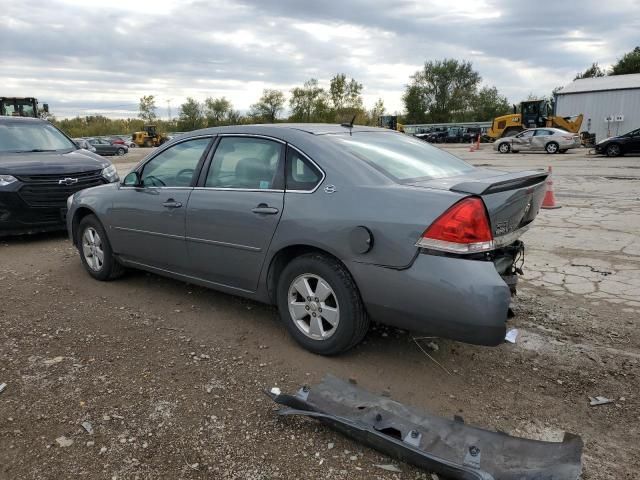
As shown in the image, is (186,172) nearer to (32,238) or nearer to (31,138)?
(32,238)

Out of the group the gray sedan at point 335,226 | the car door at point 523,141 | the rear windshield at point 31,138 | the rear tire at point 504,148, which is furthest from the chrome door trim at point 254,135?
the rear tire at point 504,148

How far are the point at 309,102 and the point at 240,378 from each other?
240 feet

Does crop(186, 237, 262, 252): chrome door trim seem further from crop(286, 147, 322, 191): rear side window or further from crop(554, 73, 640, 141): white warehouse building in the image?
crop(554, 73, 640, 141): white warehouse building

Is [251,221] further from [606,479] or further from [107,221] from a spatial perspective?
[606,479]

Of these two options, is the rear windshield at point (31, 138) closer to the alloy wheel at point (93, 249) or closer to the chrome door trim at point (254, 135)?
the alloy wheel at point (93, 249)

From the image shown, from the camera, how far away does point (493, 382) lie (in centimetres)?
325

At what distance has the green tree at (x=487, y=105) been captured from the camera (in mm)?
67812

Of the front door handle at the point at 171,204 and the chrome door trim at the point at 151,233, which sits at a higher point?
the front door handle at the point at 171,204

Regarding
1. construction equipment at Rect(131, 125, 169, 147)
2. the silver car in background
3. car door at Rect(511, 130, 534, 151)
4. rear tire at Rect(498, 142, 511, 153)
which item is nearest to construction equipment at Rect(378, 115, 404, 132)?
rear tire at Rect(498, 142, 511, 153)

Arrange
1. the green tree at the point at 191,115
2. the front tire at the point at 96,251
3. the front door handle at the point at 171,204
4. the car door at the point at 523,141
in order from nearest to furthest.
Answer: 1. the front door handle at the point at 171,204
2. the front tire at the point at 96,251
3. the car door at the point at 523,141
4. the green tree at the point at 191,115

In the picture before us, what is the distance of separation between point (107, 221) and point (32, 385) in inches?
81.3

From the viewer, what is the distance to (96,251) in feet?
17.3

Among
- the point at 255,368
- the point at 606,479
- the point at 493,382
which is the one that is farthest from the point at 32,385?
the point at 606,479

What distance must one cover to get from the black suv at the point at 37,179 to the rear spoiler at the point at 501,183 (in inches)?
233
